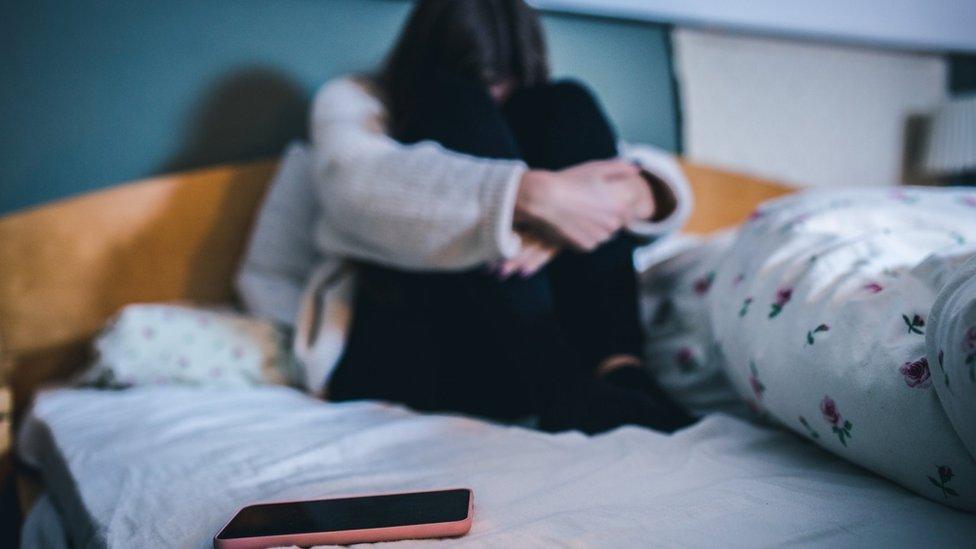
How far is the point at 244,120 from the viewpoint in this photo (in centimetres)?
123

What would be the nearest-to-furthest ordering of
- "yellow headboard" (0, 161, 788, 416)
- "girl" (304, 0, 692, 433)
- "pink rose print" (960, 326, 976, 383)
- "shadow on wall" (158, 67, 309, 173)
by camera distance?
"pink rose print" (960, 326, 976, 383) → "girl" (304, 0, 692, 433) → "yellow headboard" (0, 161, 788, 416) → "shadow on wall" (158, 67, 309, 173)

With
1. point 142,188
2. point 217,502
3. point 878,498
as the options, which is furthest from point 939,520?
point 142,188

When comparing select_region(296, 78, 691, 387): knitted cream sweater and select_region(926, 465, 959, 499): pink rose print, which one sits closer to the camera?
select_region(926, 465, 959, 499): pink rose print

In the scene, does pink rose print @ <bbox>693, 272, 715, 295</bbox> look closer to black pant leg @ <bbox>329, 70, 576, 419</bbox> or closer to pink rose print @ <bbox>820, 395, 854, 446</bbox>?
black pant leg @ <bbox>329, 70, 576, 419</bbox>

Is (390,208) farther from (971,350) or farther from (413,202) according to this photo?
(971,350)

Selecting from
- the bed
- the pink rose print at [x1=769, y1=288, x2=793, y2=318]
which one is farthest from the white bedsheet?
the pink rose print at [x1=769, y1=288, x2=793, y2=318]

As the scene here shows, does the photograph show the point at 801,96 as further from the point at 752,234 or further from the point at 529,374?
Result: the point at 529,374

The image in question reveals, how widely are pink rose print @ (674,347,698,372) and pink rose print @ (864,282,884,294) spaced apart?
0.88 ft

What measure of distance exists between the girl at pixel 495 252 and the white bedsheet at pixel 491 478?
0.08m

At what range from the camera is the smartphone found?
41cm

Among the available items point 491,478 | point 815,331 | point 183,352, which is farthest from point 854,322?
point 183,352

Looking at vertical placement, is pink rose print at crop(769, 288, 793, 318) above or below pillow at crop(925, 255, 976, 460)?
below

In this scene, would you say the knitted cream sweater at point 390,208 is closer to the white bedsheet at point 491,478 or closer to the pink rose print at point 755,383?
the white bedsheet at point 491,478

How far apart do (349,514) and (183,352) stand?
568 mm
